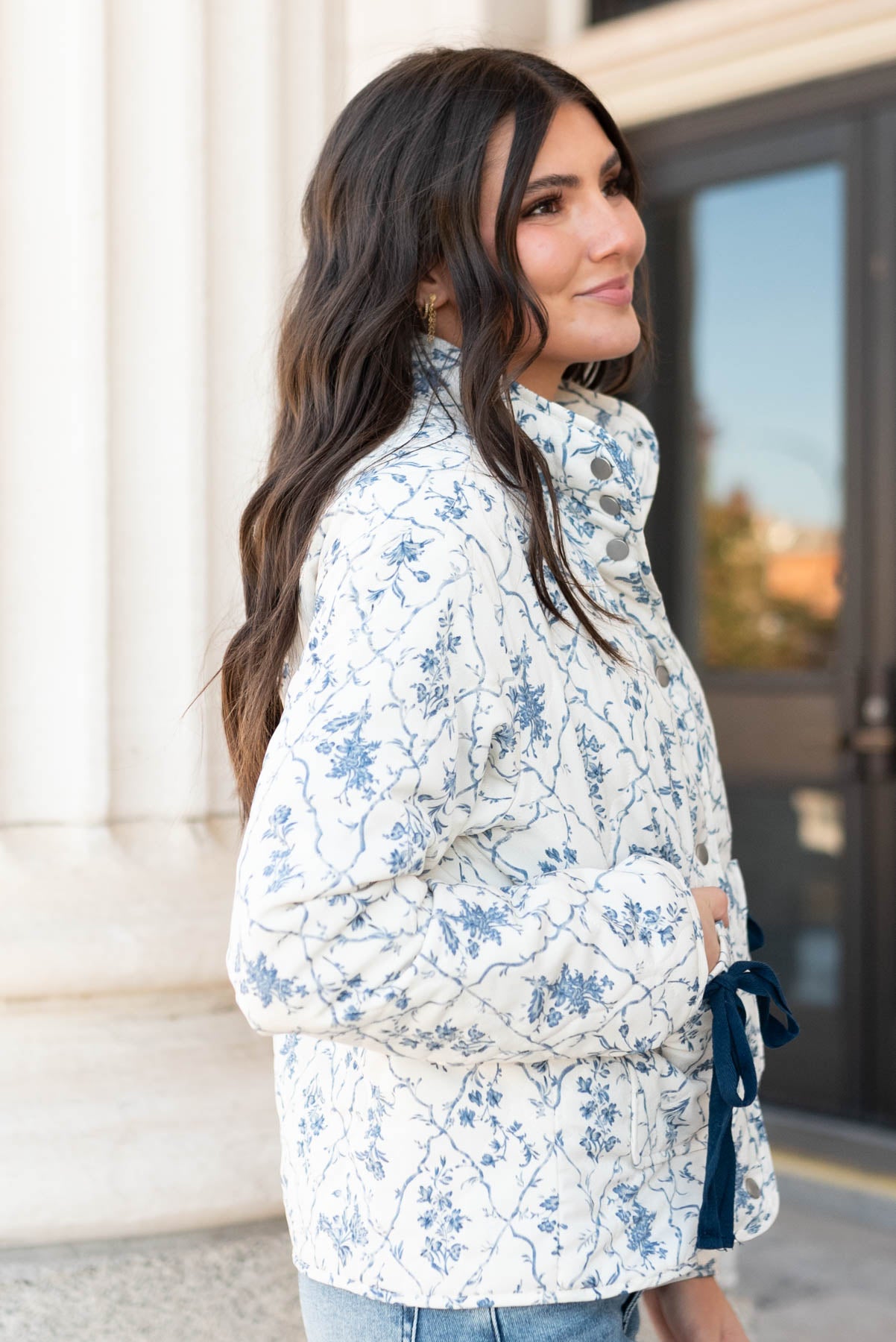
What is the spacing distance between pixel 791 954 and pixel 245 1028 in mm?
2404

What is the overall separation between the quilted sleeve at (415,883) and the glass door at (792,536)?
8.94 ft

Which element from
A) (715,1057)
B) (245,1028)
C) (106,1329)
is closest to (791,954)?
(245,1028)

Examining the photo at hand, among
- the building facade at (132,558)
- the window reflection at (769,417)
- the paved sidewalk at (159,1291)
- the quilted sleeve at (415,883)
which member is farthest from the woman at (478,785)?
the window reflection at (769,417)

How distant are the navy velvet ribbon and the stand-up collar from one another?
1.19ft

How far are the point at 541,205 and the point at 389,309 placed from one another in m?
0.18

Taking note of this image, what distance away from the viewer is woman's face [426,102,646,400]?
1211 millimetres

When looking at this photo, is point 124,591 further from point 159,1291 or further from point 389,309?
point 159,1291

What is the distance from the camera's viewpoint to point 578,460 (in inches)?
46.5

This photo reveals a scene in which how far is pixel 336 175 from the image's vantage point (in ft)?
4.07

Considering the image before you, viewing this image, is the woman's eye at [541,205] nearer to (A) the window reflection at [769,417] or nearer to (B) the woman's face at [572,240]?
(B) the woman's face at [572,240]

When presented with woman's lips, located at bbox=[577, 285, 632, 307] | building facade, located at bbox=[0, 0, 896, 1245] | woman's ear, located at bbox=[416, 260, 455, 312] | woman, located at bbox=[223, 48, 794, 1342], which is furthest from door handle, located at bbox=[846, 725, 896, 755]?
woman's ear, located at bbox=[416, 260, 455, 312]

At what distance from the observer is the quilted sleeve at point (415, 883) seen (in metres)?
0.93

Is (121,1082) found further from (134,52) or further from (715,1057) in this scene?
(134,52)

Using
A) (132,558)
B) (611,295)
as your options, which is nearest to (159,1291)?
(132,558)
